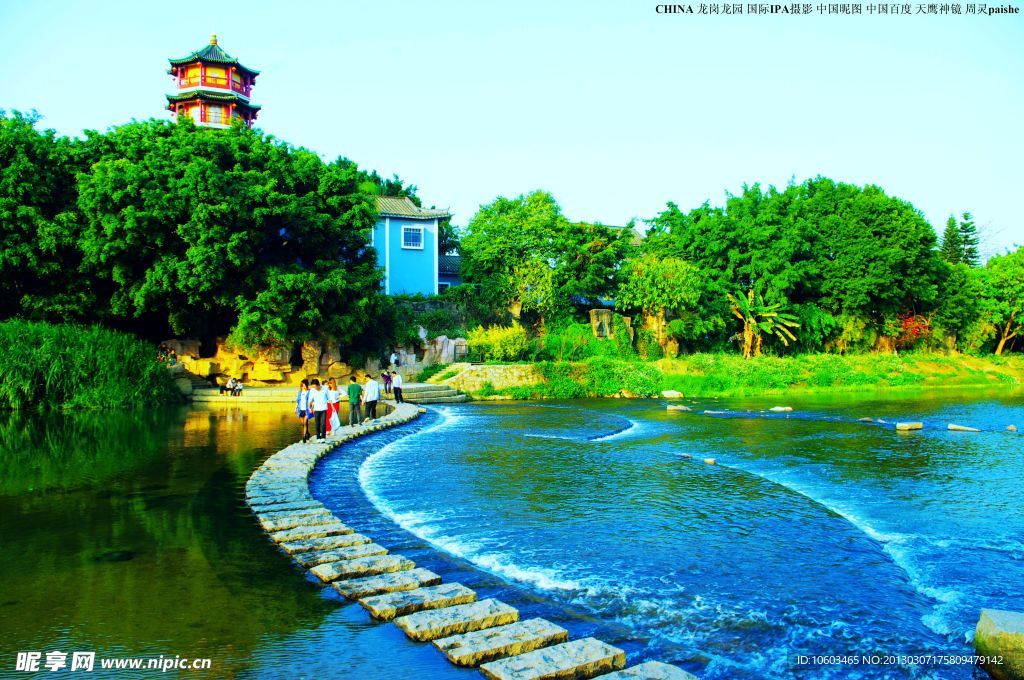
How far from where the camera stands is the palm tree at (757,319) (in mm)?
39875

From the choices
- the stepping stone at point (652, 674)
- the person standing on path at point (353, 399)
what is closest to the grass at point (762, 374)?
the person standing on path at point (353, 399)

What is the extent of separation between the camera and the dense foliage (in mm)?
25719

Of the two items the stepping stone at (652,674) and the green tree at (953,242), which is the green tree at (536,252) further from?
the green tree at (953,242)

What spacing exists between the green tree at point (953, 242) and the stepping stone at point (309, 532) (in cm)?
6996

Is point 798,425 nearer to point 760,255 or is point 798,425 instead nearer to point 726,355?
point 726,355

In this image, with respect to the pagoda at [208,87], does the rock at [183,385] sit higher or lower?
lower

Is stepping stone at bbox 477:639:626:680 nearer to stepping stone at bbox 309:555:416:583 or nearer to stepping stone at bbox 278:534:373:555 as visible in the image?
stepping stone at bbox 309:555:416:583

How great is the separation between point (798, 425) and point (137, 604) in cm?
1811

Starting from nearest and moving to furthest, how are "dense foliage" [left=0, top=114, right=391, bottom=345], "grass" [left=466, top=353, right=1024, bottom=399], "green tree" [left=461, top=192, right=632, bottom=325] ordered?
"dense foliage" [left=0, top=114, right=391, bottom=345], "grass" [left=466, top=353, right=1024, bottom=399], "green tree" [left=461, top=192, right=632, bottom=325]

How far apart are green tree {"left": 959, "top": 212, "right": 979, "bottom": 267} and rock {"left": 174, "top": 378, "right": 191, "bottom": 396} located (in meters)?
65.7

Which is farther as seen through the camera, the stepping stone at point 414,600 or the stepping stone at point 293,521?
the stepping stone at point 293,521

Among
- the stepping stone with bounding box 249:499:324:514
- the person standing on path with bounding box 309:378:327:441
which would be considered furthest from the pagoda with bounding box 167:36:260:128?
the stepping stone with bounding box 249:499:324:514

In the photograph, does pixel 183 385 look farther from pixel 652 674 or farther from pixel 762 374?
pixel 762 374

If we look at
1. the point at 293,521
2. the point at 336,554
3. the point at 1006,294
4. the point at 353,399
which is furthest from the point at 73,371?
the point at 1006,294
